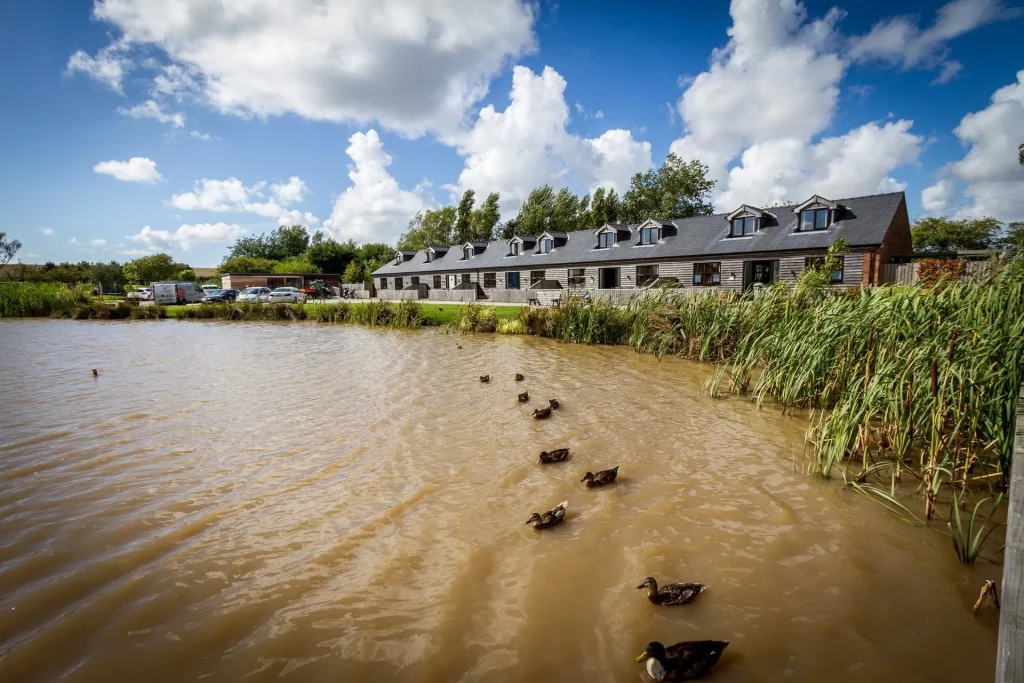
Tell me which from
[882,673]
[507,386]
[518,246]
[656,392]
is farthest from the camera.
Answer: [518,246]

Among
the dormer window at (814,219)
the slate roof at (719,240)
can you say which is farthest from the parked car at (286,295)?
the dormer window at (814,219)

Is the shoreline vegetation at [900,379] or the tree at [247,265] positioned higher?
the tree at [247,265]

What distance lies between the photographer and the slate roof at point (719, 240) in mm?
25328

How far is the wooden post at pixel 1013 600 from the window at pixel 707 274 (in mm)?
29991

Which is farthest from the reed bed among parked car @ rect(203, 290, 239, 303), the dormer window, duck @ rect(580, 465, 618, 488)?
the dormer window

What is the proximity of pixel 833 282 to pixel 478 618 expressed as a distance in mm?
28488

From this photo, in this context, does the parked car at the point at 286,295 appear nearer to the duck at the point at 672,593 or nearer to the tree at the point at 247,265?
the tree at the point at 247,265

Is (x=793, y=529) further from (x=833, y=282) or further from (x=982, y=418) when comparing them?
(x=833, y=282)

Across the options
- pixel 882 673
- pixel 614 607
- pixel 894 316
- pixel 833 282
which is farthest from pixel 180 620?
pixel 833 282

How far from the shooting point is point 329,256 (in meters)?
76.6

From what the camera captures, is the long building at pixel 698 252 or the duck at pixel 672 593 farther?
the long building at pixel 698 252

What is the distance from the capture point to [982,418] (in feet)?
15.9

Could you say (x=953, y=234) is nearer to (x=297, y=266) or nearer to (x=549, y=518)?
(x=549, y=518)

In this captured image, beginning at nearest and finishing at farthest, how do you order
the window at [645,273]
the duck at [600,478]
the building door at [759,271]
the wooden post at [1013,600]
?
1. the wooden post at [1013,600]
2. the duck at [600,478]
3. the building door at [759,271]
4. the window at [645,273]
